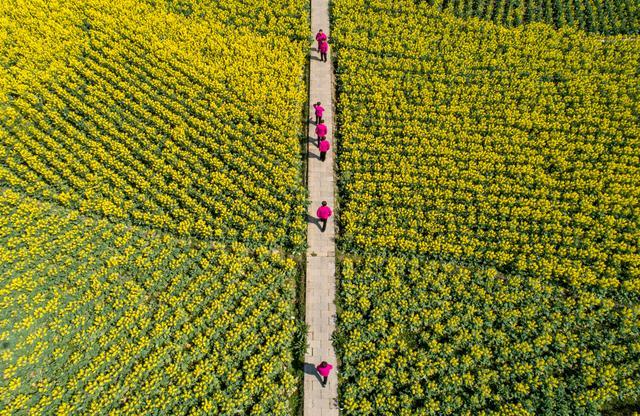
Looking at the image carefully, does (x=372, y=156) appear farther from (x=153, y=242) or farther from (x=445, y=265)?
(x=153, y=242)

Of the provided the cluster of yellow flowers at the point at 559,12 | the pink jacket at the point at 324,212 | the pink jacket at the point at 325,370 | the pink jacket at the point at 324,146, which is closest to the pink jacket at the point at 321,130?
the pink jacket at the point at 324,146

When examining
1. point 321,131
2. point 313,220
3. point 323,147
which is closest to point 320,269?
point 313,220

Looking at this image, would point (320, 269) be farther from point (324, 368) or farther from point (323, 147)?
point (323, 147)

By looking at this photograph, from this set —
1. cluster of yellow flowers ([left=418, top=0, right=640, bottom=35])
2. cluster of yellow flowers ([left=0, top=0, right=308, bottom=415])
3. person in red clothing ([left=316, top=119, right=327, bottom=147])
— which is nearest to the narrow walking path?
cluster of yellow flowers ([left=0, top=0, right=308, bottom=415])

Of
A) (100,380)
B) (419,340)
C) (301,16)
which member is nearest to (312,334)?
(419,340)

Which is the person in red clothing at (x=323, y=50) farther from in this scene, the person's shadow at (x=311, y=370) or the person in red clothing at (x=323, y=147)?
the person's shadow at (x=311, y=370)

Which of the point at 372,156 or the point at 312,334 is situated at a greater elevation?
the point at 372,156

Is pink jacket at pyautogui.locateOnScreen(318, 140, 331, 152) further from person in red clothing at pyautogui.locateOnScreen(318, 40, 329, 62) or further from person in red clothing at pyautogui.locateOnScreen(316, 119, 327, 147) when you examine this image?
person in red clothing at pyautogui.locateOnScreen(318, 40, 329, 62)
